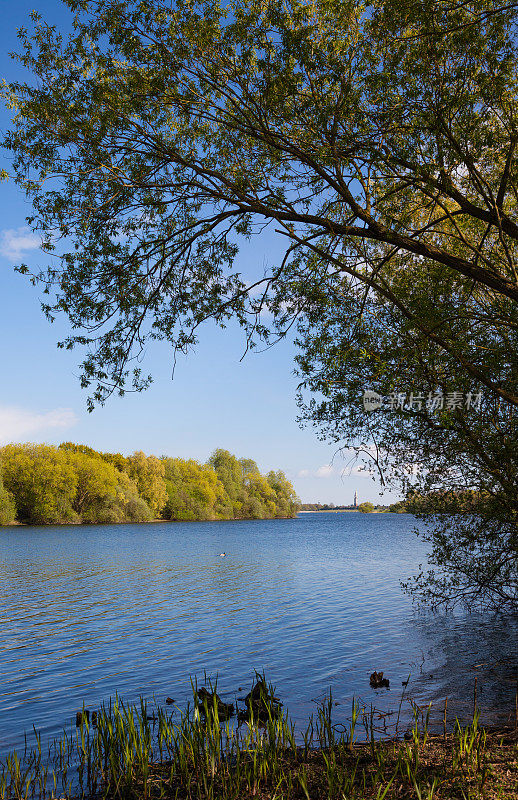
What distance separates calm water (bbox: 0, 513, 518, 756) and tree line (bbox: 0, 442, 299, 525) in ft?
200

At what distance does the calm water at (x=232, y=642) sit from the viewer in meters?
11.6

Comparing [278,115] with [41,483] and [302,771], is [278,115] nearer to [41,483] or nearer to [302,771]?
[302,771]

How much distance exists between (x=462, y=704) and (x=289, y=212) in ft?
29.8

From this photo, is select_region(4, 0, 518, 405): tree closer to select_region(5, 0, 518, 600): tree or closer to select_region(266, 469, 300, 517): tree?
select_region(5, 0, 518, 600): tree

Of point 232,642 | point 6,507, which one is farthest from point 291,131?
point 6,507

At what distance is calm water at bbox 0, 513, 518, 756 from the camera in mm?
11609

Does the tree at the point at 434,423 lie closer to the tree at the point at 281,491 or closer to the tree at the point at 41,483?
the tree at the point at 41,483

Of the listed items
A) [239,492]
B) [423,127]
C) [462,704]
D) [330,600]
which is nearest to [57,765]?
[462,704]

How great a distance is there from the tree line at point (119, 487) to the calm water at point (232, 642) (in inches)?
2402

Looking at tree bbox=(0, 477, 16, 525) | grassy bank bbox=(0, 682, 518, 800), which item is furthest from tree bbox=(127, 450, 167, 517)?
grassy bank bbox=(0, 682, 518, 800)

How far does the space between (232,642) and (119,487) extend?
84.9 meters

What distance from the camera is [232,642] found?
1650cm

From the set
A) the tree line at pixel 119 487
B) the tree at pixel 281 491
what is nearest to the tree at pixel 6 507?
the tree line at pixel 119 487

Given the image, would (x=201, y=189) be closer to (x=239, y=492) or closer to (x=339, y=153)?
(x=339, y=153)
